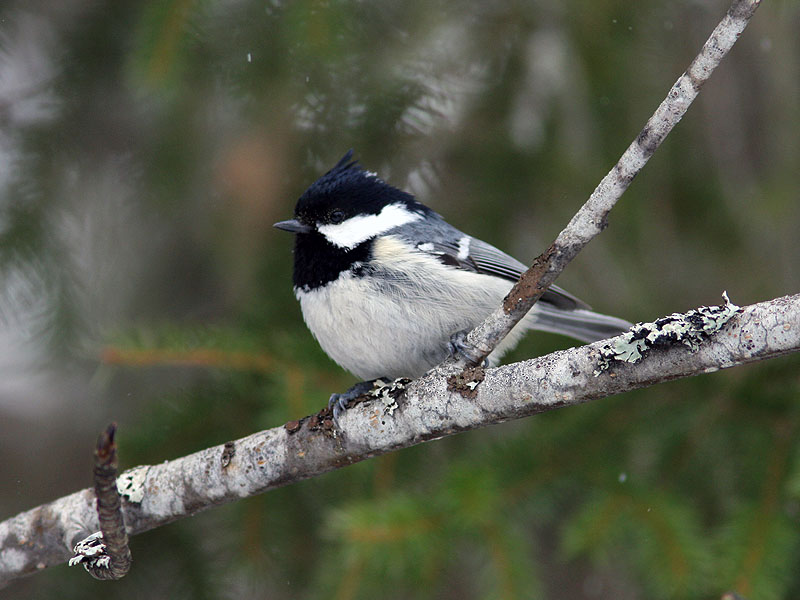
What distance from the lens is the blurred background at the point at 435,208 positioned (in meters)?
2.27

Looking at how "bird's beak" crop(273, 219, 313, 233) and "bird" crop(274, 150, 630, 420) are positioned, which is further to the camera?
"bird's beak" crop(273, 219, 313, 233)

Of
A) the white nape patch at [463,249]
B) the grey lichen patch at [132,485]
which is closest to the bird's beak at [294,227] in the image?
the white nape patch at [463,249]

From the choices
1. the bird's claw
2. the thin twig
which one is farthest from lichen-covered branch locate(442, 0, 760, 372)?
the thin twig

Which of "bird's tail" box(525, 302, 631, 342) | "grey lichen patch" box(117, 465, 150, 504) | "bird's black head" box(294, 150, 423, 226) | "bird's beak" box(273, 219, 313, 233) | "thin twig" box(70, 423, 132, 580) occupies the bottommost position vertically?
"thin twig" box(70, 423, 132, 580)

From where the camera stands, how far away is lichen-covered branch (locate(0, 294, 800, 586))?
4.49 ft

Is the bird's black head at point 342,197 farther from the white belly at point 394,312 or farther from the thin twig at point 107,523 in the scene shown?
the thin twig at point 107,523

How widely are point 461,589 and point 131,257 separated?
2126mm

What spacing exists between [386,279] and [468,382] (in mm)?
698

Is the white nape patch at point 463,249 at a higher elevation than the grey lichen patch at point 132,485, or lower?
higher

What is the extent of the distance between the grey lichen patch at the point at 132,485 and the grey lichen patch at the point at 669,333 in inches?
46.1

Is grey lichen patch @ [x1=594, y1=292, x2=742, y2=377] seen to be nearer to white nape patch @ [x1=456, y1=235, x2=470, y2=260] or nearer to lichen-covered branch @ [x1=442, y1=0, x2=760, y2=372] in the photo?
lichen-covered branch @ [x1=442, y1=0, x2=760, y2=372]

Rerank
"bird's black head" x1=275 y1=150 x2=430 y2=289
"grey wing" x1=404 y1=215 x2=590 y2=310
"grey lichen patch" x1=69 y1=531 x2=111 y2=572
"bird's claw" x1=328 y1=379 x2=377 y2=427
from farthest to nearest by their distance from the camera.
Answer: "grey wing" x1=404 y1=215 x2=590 y2=310 → "bird's black head" x1=275 y1=150 x2=430 y2=289 → "bird's claw" x1=328 y1=379 x2=377 y2=427 → "grey lichen patch" x1=69 y1=531 x2=111 y2=572

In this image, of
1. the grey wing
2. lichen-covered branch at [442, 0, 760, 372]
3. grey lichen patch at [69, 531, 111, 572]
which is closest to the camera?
lichen-covered branch at [442, 0, 760, 372]

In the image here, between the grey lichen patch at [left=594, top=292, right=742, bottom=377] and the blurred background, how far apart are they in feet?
2.89
